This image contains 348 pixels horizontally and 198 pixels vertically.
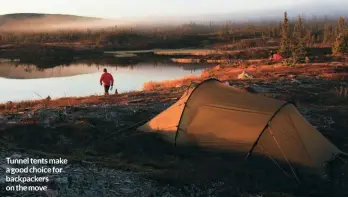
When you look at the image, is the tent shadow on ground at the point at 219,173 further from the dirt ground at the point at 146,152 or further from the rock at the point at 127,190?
the rock at the point at 127,190

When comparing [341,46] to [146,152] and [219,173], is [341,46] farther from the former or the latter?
[219,173]

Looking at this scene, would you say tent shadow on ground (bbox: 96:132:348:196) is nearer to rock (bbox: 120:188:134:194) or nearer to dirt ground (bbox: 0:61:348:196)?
dirt ground (bbox: 0:61:348:196)

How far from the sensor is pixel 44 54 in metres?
81.4

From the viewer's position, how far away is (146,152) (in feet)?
36.9

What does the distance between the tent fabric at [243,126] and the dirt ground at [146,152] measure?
37cm

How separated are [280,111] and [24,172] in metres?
6.37

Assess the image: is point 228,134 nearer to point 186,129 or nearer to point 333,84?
point 186,129

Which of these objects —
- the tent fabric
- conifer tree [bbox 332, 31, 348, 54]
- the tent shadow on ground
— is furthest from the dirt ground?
conifer tree [bbox 332, 31, 348, 54]

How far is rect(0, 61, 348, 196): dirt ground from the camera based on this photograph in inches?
360

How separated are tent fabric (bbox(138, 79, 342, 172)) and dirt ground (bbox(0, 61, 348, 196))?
1.23 feet

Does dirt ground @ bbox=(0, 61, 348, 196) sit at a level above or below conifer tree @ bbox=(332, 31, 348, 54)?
below

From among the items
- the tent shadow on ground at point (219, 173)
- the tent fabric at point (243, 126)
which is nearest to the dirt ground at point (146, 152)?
the tent shadow on ground at point (219, 173)

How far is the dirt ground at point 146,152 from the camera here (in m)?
9.13

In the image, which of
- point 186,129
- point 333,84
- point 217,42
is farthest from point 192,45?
point 186,129
